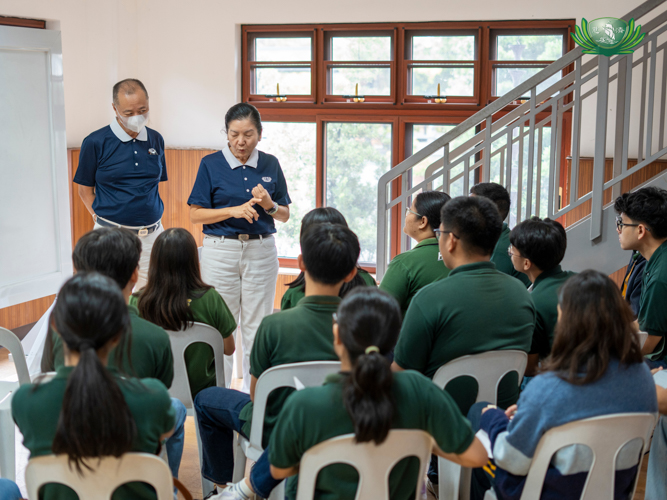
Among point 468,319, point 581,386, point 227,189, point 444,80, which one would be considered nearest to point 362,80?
point 444,80

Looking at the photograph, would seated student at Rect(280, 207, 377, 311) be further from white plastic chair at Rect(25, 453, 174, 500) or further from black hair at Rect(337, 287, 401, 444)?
white plastic chair at Rect(25, 453, 174, 500)

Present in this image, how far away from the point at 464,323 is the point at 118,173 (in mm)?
2295

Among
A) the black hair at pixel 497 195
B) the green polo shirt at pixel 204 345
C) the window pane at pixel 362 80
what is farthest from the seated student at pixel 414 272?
the window pane at pixel 362 80

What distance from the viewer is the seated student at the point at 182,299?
203 cm

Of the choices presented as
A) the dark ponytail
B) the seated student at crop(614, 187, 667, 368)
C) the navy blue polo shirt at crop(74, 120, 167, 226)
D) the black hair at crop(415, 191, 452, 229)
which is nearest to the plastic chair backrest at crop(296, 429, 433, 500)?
the dark ponytail

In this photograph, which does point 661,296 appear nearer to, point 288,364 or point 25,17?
point 288,364

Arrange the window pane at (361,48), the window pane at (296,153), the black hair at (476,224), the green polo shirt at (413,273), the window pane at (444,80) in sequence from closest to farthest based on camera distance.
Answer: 1. the black hair at (476,224)
2. the green polo shirt at (413,273)
3. the window pane at (444,80)
4. the window pane at (361,48)
5. the window pane at (296,153)

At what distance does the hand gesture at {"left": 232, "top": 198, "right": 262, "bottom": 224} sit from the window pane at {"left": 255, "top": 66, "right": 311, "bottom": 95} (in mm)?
2454

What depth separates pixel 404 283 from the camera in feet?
7.70

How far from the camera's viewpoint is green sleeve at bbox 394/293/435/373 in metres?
1.77

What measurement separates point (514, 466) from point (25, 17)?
450 centimetres

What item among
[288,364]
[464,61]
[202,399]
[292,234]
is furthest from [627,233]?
[292,234]

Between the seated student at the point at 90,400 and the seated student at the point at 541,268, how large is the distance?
129 cm

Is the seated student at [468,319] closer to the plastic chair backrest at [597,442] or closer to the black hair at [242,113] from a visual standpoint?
the plastic chair backrest at [597,442]
